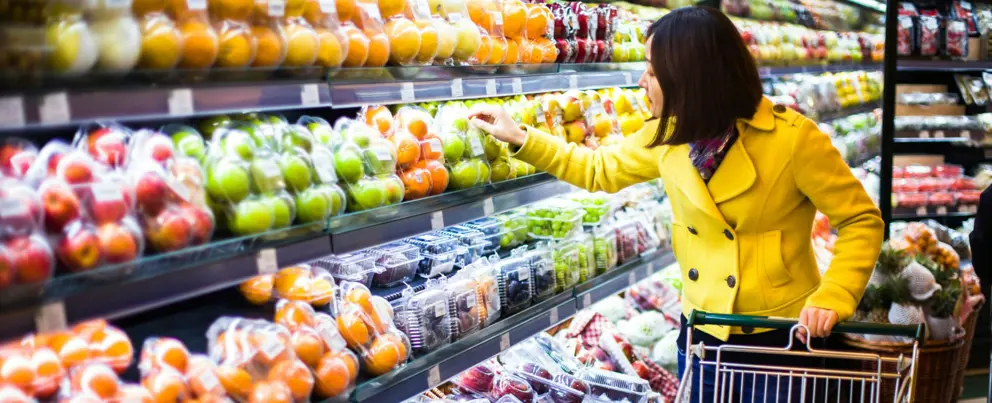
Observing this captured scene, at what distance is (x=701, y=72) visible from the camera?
2209 mm

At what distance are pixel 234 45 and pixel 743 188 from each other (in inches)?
52.0

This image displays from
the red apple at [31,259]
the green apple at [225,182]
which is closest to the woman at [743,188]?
the green apple at [225,182]

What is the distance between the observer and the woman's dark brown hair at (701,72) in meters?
2.21

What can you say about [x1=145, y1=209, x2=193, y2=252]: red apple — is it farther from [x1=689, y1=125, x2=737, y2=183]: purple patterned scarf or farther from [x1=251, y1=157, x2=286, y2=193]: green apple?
[x1=689, y1=125, x2=737, y2=183]: purple patterned scarf

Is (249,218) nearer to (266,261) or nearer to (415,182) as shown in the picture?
(266,261)

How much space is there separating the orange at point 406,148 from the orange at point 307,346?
1.71ft

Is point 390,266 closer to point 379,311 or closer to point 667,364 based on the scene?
point 379,311

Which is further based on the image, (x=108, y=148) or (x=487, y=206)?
(x=487, y=206)

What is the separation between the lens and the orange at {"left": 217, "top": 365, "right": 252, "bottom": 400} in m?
1.72

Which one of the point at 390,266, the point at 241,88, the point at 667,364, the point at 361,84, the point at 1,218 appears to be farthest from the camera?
the point at 667,364

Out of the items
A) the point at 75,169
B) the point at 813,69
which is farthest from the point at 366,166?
the point at 813,69

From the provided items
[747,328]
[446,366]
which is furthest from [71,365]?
[747,328]

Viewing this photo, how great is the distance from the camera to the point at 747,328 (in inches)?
92.6

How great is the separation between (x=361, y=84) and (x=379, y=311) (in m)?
A: 0.57
